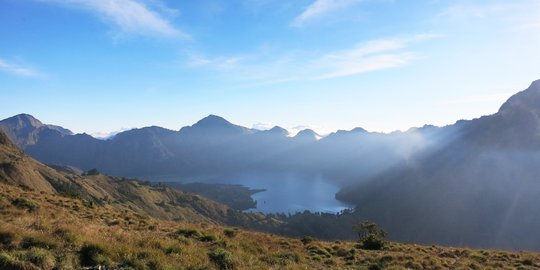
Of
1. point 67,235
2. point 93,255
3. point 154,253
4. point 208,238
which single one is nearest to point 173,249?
point 154,253

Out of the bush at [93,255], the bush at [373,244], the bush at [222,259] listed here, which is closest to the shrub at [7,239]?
the bush at [93,255]

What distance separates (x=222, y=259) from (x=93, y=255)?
439 cm

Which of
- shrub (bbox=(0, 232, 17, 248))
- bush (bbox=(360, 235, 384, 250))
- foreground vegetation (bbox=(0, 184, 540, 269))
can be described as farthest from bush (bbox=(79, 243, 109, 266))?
bush (bbox=(360, 235, 384, 250))

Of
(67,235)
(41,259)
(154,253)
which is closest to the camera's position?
(41,259)

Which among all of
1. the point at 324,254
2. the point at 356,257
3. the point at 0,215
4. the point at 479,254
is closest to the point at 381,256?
the point at 356,257

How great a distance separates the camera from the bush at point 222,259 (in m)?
13.8

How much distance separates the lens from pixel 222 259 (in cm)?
1445

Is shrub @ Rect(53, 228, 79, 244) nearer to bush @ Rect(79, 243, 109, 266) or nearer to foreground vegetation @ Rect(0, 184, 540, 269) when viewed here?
foreground vegetation @ Rect(0, 184, 540, 269)

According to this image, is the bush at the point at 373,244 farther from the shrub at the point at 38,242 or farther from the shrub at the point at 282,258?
the shrub at the point at 38,242

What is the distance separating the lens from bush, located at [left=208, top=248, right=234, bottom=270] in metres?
13.8

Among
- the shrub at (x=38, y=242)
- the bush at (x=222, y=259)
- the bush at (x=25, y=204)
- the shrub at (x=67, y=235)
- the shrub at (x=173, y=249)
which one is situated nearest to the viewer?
the shrub at (x=38, y=242)

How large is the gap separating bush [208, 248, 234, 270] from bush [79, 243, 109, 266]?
3720 millimetres

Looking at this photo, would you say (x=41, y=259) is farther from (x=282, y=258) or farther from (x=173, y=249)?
(x=282, y=258)

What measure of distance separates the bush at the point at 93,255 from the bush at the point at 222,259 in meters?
3.72
